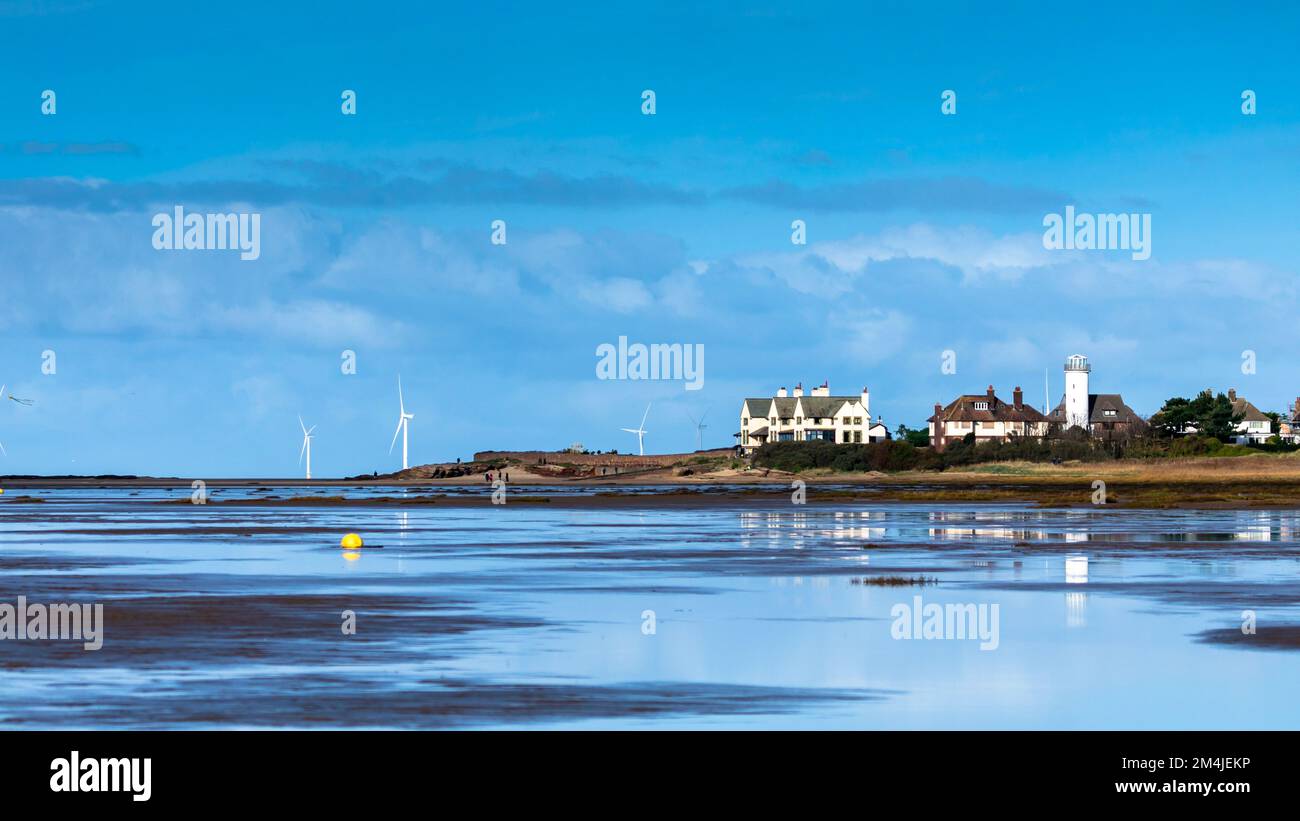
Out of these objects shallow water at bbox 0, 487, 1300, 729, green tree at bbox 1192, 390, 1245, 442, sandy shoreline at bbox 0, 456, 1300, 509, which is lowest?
shallow water at bbox 0, 487, 1300, 729

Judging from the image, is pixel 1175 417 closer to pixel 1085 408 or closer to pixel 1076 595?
pixel 1085 408

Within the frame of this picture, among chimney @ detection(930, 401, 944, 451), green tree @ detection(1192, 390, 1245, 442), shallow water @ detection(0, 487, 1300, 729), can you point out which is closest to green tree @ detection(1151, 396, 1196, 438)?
green tree @ detection(1192, 390, 1245, 442)

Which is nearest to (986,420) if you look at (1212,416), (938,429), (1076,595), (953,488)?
(938,429)

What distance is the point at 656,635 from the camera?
2534 cm

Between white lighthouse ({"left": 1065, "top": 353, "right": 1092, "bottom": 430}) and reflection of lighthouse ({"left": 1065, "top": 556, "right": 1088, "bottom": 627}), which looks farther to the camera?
white lighthouse ({"left": 1065, "top": 353, "right": 1092, "bottom": 430})

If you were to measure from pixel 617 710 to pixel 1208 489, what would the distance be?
94631 mm

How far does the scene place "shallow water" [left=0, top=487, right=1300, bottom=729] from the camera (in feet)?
60.0

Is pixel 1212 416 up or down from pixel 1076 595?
up

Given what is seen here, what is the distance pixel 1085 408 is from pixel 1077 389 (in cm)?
228

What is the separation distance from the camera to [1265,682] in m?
20.3

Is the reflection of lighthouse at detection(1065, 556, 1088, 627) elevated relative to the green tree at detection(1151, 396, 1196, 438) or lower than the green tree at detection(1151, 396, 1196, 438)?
lower

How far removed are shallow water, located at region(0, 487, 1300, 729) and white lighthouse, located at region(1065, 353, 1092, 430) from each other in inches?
5628

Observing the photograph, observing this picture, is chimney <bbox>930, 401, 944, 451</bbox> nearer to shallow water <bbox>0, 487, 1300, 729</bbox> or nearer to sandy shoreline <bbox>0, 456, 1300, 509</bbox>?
sandy shoreline <bbox>0, 456, 1300, 509</bbox>
